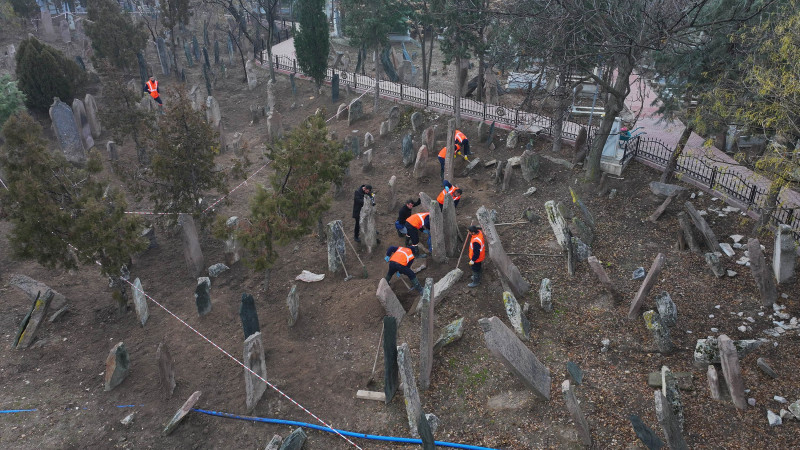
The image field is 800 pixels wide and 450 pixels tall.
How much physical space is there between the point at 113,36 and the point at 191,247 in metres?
15.9

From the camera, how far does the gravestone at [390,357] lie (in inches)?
305

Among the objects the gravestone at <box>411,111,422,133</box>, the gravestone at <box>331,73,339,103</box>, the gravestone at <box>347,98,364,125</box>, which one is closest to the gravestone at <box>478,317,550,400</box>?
the gravestone at <box>411,111,422,133</box>

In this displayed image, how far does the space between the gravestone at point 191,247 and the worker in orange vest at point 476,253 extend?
5.77 meters

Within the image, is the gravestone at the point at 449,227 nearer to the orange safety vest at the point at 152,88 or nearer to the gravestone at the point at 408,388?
the gravestone at the point at 408,388

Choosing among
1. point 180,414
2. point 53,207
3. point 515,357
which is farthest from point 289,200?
point 515,357

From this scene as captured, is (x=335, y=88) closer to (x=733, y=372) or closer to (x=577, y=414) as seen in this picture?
(x=577, y=414)

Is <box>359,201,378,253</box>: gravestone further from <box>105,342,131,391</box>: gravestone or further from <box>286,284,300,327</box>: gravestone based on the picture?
<box>105,342,131,391</box>: gravestone

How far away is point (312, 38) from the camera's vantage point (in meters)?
21.5

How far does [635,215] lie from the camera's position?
12.7 m

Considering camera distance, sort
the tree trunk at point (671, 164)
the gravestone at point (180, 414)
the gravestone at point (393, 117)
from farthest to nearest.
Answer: the gravestone at point (393, 117) < the tree trunk at point (671, 164) < the gravestone at point (180, 414)

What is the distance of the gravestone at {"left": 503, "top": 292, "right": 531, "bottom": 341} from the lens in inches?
360

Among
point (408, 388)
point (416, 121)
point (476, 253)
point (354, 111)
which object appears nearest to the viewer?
point (408, 388)

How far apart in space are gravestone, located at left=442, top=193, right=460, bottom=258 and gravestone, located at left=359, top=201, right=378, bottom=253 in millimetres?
1614

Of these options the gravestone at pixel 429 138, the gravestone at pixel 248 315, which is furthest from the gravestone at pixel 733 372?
the gravestone at pixel 429 138
